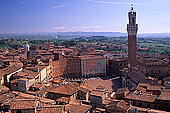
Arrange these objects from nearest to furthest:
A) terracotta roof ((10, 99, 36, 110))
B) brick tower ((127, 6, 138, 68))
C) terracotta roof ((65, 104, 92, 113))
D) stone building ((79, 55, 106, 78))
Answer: terracotta roof ((10, 99, 36, 110)) < terracotta roof ((65, 104, 92, 113)) < brick tower ((127, 6, 138, 68)) < stone building ((79, 55, 106, 78))

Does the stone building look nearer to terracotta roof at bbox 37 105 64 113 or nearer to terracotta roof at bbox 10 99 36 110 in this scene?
terracotta roof at bbox 10 99 36 110

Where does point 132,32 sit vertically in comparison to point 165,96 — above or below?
above

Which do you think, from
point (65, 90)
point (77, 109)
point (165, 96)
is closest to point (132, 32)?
point (65, 90)

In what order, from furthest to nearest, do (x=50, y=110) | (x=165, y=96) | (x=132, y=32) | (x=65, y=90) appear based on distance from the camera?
(x=132, y=32)
(x=65, y=90)
(x=165, y=96)
(x=50, y=110)

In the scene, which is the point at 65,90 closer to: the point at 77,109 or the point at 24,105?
the point at 77,109

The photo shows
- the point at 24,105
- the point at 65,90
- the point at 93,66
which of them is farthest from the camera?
the point at 93,66

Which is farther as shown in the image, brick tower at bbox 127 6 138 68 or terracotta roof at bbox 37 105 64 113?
brick tower at bbox 127 6 138 68

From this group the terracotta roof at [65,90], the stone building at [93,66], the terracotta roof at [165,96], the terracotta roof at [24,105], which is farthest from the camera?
the stone building at [93,66]

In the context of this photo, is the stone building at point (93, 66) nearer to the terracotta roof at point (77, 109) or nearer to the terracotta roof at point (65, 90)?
the terracotta roof at point (65, 90)

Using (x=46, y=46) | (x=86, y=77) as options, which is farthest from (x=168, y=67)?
(x=46, y=46)

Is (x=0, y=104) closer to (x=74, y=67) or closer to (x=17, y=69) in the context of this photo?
(x=17, y=69)

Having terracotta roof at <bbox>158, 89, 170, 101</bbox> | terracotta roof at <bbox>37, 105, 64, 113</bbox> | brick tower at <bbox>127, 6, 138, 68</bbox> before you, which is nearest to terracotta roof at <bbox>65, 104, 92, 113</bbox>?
terracotta roof at <bbox>37, 105, 64, 113</bbox>

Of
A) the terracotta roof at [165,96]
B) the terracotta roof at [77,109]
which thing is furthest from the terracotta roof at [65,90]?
the terracotta roof at [165,96]

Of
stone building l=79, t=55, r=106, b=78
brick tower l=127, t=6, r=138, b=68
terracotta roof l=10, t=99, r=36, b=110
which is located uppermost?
brick tower l=127, t=6, r=138, b=68
